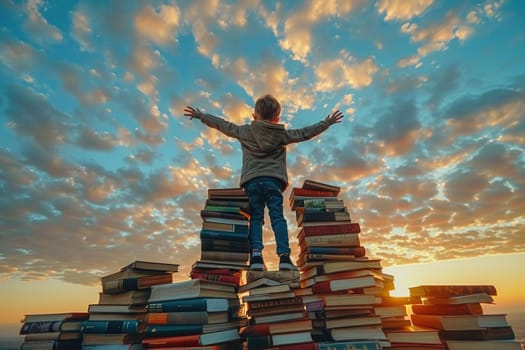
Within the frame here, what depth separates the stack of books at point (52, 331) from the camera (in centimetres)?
303

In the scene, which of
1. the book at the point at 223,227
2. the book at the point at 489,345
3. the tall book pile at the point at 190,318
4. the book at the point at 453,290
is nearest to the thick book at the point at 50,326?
the tall book pile at the point at 190,318

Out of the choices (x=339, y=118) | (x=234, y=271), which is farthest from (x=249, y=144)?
(x=234, y=271)

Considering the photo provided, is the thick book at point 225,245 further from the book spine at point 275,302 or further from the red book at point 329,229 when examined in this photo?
the book spine at point 275,302

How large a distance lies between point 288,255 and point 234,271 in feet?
2.50

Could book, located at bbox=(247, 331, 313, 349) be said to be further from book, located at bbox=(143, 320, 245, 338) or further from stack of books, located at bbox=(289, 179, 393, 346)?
book, located at bbox=(143, 320, 245, 338)

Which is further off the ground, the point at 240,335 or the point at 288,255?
the point at 288,255

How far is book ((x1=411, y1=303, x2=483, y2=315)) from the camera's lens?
9.71 feet

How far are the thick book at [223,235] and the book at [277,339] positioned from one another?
4.78 feet

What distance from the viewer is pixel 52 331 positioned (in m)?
3.05

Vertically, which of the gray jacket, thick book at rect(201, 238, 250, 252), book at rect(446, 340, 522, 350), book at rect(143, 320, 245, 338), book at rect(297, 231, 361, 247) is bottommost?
book at rect(446, 340, 522, 350)

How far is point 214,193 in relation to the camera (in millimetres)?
4254

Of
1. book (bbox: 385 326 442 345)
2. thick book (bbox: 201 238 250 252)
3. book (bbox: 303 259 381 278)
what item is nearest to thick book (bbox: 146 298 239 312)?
thick book (bbox: 201 238 250 252)

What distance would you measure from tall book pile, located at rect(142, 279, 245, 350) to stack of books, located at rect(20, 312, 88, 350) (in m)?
0.90

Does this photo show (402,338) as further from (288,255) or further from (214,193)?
(214,193)
